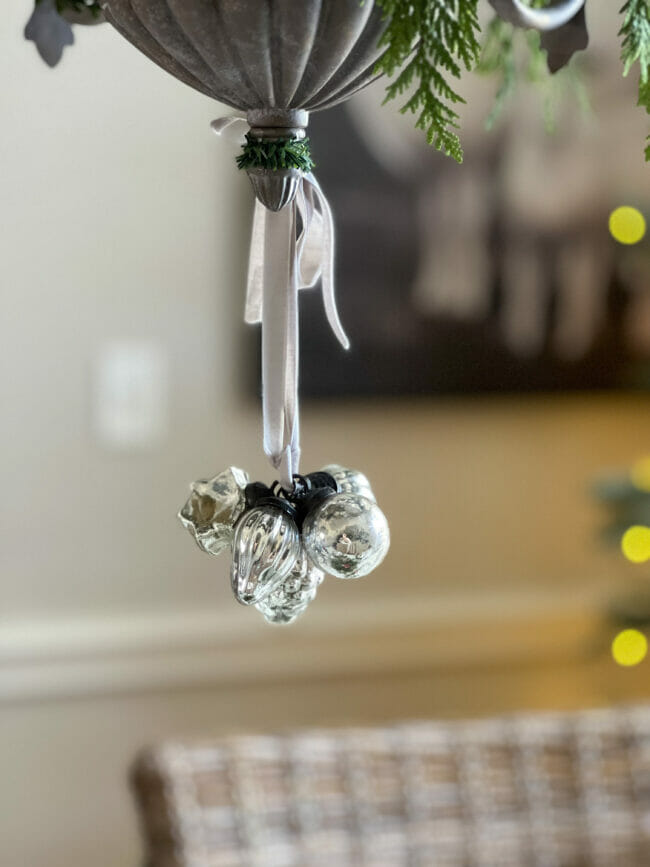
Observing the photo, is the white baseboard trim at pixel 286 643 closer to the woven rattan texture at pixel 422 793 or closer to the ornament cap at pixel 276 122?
the woven rattan texture at pixel 422 793

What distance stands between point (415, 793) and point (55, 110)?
103 cm

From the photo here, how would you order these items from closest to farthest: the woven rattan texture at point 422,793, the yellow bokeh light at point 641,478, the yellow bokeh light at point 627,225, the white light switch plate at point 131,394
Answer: the woven rattan texture at point 422,793 < the yellow bokeh light at point 641,478 < the white light switch plate at point 131,394 < the yellow bokeh light at point 627,225

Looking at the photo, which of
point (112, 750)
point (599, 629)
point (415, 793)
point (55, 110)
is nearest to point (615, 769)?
point (415, 793)

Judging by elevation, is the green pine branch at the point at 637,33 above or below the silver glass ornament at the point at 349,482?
above

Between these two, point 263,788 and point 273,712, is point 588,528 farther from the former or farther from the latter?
point 263,788

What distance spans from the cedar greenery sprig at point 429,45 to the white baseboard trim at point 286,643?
1437 mm

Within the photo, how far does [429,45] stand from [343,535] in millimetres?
166

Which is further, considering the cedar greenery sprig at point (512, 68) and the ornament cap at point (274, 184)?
the cedar greenery sprig at point (512, 68)

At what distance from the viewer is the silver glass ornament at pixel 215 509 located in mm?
443

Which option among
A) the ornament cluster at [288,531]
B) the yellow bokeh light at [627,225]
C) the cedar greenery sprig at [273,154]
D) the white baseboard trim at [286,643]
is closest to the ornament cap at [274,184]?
the cedar greenery sprig at [273,154]

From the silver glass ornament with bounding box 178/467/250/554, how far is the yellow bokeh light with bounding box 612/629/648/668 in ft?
4.62

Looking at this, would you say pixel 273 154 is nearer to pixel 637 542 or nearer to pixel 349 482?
pixel 349 482

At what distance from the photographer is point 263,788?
1162mm

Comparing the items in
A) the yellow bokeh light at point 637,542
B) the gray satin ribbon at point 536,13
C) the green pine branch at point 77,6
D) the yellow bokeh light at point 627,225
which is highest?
the yellow bokeh light at point 627,225
